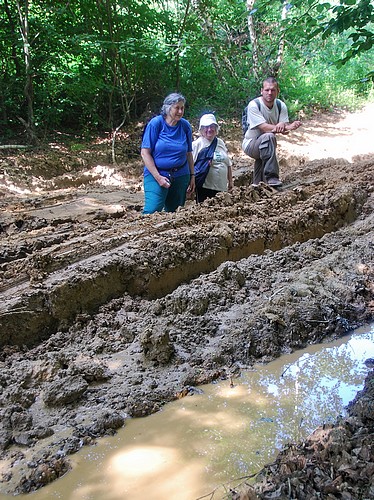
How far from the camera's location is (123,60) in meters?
10.4

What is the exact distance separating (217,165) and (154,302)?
105 inches

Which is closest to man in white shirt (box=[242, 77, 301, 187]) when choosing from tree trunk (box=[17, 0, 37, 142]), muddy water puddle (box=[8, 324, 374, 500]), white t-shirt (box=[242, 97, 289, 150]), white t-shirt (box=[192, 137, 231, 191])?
white t-shirt (box=[242, 97, 289, 150])

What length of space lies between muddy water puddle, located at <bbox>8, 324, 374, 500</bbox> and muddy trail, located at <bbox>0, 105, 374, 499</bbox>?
0.11 metres

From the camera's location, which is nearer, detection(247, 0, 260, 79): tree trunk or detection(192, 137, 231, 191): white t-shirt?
detection(192, 137, 231, 191): white t-shirt

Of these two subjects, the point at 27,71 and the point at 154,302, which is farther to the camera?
the point at 27,71

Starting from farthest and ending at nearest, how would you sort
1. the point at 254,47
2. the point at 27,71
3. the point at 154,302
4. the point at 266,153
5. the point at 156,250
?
the point at 254,47, the point at 27,71, the point at 266,153, the point at 156,250, the point at 154,302

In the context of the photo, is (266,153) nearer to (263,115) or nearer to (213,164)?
(263,115)

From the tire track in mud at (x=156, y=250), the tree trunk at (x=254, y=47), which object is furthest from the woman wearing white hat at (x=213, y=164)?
the tree trunk at (x=254, y=47)

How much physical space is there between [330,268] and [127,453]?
260 centimetres

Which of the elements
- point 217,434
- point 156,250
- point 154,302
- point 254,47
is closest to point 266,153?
point 156,250

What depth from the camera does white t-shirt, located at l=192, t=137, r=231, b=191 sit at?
575 centimetres

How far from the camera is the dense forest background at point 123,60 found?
925 centimetres

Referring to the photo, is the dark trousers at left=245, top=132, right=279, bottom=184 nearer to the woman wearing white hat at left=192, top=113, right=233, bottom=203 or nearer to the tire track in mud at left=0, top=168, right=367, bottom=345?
the tire track in mud at left=0, top=168, right=367, bottom=345

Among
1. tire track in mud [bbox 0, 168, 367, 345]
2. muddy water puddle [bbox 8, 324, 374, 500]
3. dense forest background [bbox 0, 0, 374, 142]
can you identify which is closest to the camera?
muddy water puddle [bbox 8, 324, 374, 500]
